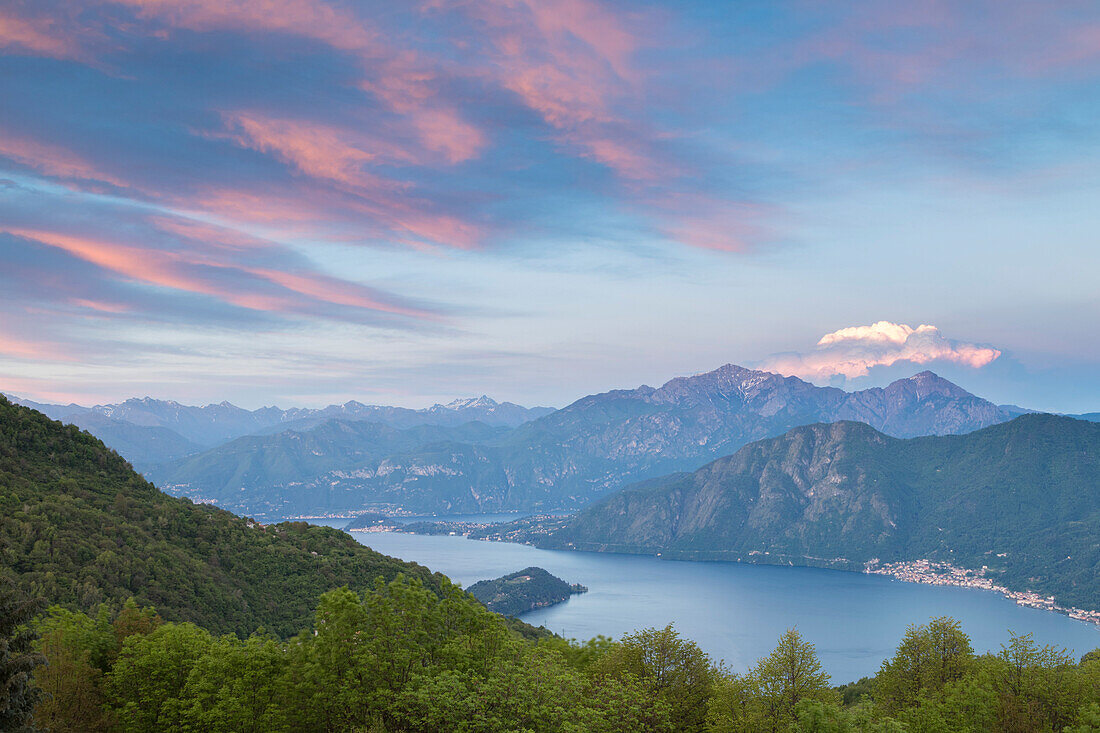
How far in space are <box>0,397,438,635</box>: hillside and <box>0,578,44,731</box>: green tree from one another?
35986mm

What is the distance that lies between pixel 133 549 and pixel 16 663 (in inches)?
2199

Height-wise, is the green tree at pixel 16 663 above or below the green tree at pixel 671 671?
above

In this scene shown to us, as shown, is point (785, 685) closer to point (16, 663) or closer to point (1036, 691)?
point (1036, 691)

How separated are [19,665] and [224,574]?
6367cm

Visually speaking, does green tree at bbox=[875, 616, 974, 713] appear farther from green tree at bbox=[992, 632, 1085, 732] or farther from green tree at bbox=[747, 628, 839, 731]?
green tree at bbox=[747, 628, 839, 731]

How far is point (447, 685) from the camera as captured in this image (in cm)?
3334

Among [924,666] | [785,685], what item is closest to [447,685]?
[785,685]

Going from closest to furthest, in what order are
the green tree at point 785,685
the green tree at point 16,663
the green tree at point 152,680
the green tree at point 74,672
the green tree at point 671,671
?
the green tree at point 16,663 → the green tree at point 74,672 → the green tree at point 152,680 → the green tree at point 785,685 → the green tree at point 671,671

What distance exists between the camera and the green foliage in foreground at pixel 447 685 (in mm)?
34531

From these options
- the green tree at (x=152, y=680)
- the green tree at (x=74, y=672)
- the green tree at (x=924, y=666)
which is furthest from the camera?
the green tree at (x=924, y=666)

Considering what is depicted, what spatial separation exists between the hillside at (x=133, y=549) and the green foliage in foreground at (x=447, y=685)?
77.6 feet

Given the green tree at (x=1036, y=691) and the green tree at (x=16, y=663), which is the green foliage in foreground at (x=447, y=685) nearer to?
the green tree at (x=1036, y=691)

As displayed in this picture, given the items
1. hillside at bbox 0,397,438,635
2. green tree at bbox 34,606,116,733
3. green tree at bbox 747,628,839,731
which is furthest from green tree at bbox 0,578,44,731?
hillside at bbox 0,397,438,635

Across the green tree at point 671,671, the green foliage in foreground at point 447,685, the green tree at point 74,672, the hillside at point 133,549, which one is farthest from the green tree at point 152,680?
the green tree at point 671,671
